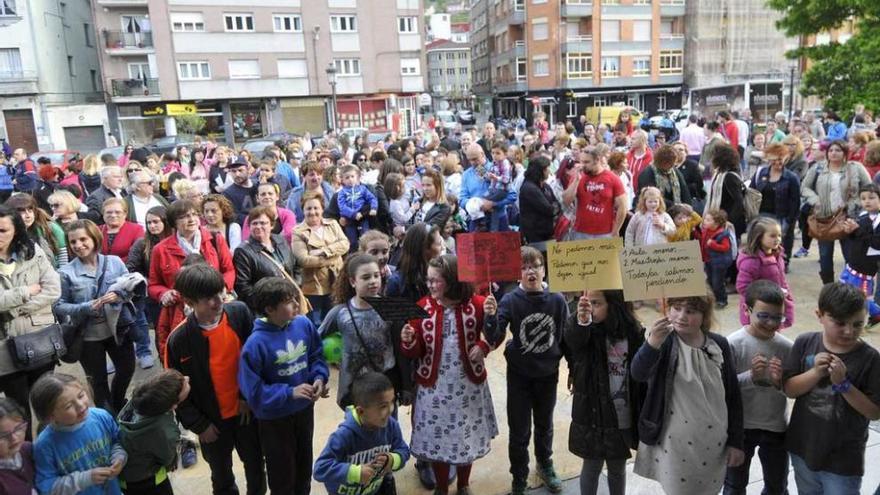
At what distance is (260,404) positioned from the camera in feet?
10.9

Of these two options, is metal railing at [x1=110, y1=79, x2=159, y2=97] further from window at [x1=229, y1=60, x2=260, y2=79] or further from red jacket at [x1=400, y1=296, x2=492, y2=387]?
red jacket at [x1=400, y1=296, x2=492, y2=387]

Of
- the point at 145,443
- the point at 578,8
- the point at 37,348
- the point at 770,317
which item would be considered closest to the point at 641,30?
the point at 578,8

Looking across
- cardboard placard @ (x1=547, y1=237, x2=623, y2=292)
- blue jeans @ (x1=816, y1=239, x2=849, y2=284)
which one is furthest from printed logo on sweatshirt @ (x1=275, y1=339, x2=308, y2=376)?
blue jeans @ (x1=816, y1=239, x2=849, y2=284)

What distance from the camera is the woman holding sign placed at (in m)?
2.95

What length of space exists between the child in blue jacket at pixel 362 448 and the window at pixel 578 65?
45252mm

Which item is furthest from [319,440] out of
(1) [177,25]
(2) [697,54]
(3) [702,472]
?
(2) [697,54]

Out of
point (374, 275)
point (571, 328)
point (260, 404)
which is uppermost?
point (374, 275)

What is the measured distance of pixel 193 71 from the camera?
118ft

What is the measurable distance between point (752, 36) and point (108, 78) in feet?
145

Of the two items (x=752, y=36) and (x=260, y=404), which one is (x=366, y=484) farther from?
(x=752, y=36)

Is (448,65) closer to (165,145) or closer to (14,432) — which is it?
(165,145)

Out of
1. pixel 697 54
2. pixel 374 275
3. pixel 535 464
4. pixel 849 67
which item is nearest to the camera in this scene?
pixel 374 275

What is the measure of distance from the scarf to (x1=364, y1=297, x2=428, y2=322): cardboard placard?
15.7 ft

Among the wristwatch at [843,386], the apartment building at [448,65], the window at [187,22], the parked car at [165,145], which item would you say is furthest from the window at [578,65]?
the apartment building at [448,65]
